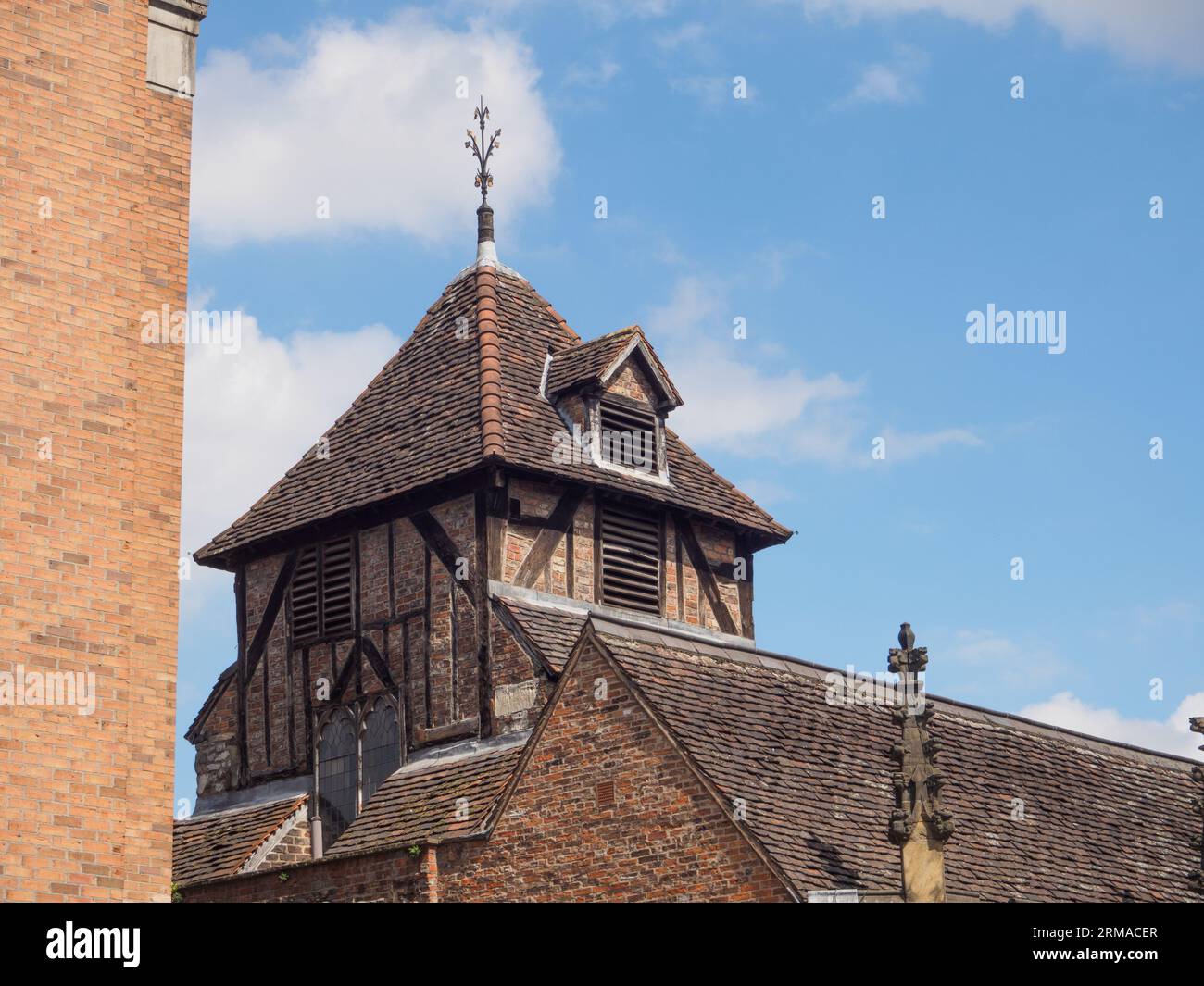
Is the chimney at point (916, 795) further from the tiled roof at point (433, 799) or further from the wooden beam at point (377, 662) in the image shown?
the wooden beam at point (377, 662)

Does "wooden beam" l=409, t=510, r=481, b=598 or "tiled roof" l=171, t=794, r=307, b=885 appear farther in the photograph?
"tiled roof" l=171, t=794, r=307, b=885

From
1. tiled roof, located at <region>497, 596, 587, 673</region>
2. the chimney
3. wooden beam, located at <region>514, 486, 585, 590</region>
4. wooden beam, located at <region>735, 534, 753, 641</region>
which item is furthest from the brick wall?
wooden beam, located at <region>735, 534, 753, 641</region>

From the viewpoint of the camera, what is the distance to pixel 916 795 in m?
18.3

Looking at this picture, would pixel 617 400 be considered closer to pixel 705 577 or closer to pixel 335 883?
pixel 705 577

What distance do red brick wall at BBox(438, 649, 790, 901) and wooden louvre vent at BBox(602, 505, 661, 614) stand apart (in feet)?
A: 19.7

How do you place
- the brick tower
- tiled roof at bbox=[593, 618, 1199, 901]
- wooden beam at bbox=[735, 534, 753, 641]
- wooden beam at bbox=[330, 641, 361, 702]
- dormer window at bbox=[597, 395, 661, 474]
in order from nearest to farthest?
1. the brick tower
2. tiled roof at bbox=[593, 618, 1199, 901]
3. wooden beam at bbox=[330, 641, 361, 702]
4. dormer window at bbox=[597, 395, 661, 474]
5. wooden beam at bbox=[735, 534, 753, 641]

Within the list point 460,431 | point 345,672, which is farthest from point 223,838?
point 460,431

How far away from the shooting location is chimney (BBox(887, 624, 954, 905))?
18.0m

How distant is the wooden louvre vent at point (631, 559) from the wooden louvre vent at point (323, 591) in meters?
3.80

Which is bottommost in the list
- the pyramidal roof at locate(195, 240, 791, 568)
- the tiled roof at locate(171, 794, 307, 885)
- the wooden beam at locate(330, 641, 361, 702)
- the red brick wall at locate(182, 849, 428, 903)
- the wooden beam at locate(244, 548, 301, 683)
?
the red brick wall at locate(182, 849, 428, 903)

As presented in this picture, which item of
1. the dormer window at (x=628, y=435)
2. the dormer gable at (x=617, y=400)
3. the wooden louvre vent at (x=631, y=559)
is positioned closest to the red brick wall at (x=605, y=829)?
the wooden louvre vent at (x=631, y=559)

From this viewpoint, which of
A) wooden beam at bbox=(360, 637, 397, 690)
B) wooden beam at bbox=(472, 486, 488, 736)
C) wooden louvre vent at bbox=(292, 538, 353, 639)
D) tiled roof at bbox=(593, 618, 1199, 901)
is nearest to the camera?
tiled roof at bbox=(593, 618, 1199, 901)

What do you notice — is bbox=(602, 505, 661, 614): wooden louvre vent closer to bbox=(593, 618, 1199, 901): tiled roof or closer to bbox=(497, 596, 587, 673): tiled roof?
bbox=(497, 596, 587, 673): tiled roof

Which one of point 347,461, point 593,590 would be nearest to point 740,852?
point 593,590
